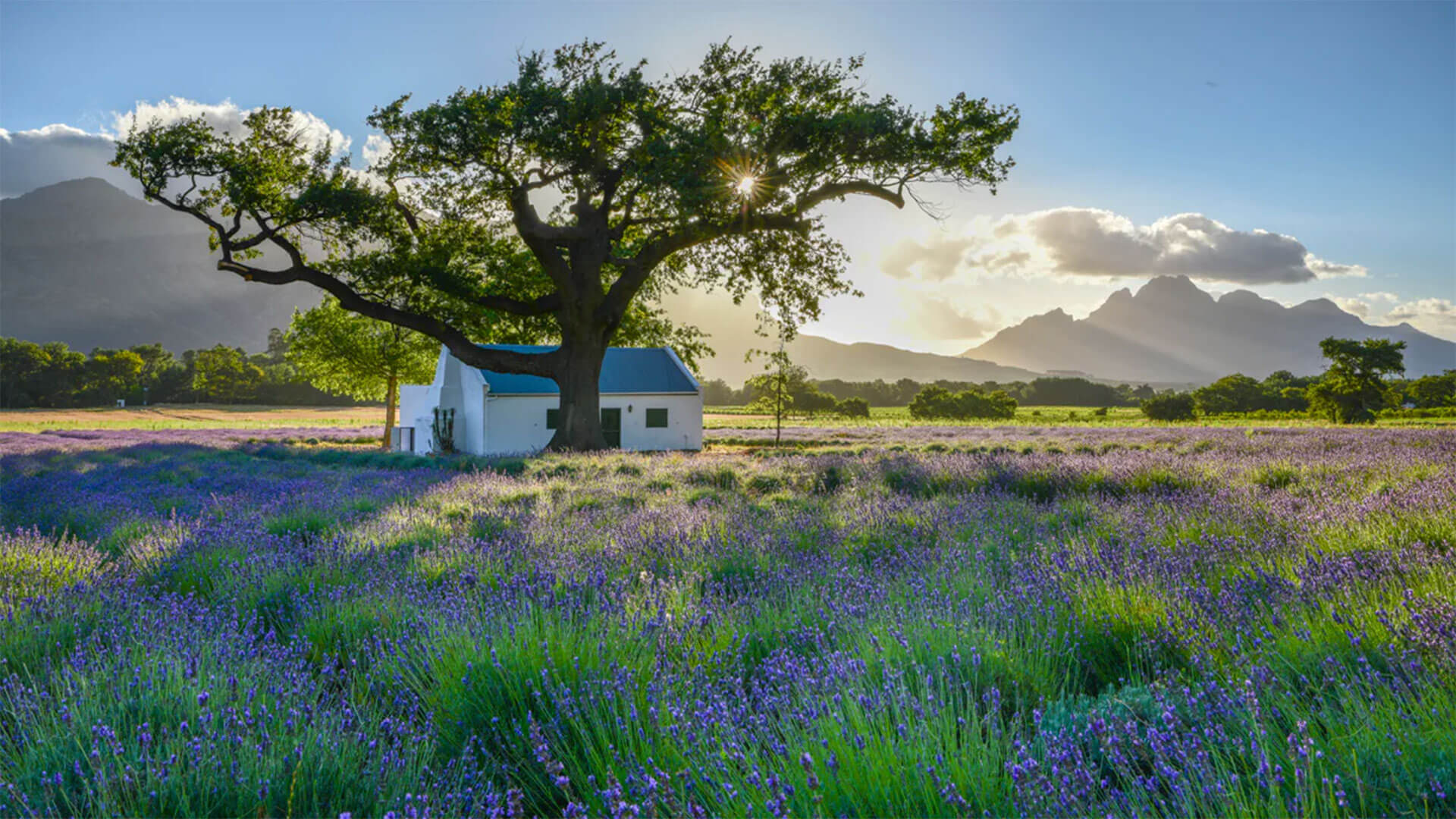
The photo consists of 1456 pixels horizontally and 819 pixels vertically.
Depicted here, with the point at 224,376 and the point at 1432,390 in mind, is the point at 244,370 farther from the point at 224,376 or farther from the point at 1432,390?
the point at 1432,390

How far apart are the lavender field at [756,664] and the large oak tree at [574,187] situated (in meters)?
12.5

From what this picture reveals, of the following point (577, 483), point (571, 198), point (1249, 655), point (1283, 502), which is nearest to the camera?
point (1249, 655)

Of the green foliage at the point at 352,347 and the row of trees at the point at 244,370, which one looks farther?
the row of trees at the point at 244,370

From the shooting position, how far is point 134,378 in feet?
271

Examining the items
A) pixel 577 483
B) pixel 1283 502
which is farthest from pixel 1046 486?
pixel 577 483

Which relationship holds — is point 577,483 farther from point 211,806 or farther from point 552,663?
point 211,806

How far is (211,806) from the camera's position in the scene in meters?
1.84

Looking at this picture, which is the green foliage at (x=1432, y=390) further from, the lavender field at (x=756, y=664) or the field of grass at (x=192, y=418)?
the field of grass at (x=192, y=418)

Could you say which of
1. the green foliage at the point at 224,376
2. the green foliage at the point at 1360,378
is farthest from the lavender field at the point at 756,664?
the green foliage at the point at 224,376

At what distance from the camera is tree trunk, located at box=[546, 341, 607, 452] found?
20.2m

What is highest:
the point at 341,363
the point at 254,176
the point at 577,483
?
the point at 254,176

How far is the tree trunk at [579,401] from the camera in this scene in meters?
20.2

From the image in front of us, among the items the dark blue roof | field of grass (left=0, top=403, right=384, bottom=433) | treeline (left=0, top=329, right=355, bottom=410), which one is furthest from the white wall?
treeline (left=0, top=329, right=355, bottom=410)

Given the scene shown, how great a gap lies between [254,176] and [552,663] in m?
19.6
